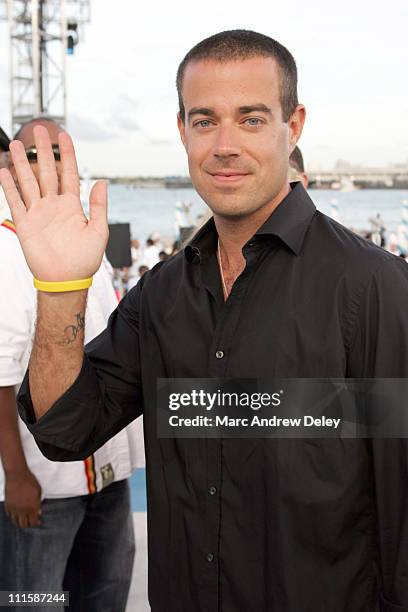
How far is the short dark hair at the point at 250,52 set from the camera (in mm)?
1309

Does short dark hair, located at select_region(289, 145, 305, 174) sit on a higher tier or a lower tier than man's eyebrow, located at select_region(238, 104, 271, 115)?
higher

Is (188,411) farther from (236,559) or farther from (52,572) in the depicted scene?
(52,572)

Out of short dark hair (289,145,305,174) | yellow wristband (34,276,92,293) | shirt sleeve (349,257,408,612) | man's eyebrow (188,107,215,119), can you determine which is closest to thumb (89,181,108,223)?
yellow wristband (34,276,92,293)

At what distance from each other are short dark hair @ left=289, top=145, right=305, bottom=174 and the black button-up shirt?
132cm

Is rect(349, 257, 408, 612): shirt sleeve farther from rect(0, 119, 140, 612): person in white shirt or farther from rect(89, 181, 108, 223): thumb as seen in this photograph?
rect(0, 119, 140, 612): person in white shirt

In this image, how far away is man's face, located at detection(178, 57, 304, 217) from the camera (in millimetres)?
1289

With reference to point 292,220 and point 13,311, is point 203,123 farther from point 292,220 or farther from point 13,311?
point 13,311

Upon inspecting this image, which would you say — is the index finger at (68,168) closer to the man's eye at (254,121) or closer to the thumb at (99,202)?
the thumb at (99,202)

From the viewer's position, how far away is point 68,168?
1.27m

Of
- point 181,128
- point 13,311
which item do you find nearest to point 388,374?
point 181,128

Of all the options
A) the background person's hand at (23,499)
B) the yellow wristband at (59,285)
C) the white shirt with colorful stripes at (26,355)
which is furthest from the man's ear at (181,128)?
the background person's hand at (23,499)

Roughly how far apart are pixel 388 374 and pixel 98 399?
23.2 inches

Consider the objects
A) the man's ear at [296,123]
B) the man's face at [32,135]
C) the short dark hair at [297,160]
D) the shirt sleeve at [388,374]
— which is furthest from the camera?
the short dark hair at [297,160]

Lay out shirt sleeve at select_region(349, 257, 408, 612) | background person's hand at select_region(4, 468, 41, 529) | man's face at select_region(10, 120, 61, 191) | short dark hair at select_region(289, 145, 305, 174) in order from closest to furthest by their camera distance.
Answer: shirt sleeve at select_region(349, 257, 408, 612), background person's hand at select_region(4, 468, 41, 529), man's face at select_region(10, 120, 61, 191), short dark hair at select_region(289, 145, 305, 174)
